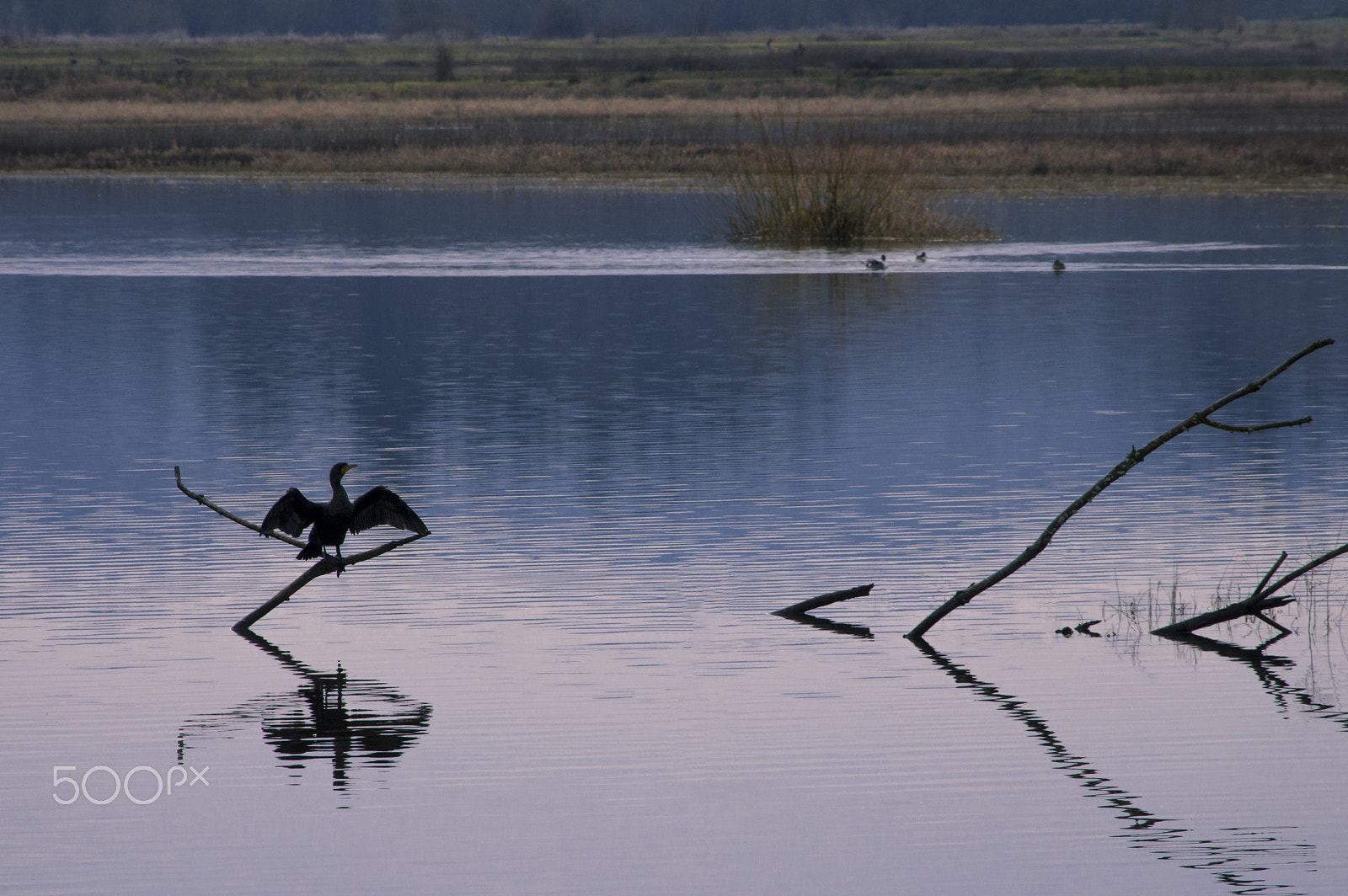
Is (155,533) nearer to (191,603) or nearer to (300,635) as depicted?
(191,603)

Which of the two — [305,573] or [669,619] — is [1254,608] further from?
[305,573]

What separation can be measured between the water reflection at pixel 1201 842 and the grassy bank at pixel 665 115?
27368 millimetres

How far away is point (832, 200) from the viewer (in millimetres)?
36656

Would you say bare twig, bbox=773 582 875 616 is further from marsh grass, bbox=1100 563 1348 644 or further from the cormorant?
the cormorant

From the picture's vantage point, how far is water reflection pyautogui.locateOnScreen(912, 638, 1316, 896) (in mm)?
7152

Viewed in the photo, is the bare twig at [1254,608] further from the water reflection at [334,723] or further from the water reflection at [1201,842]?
the water reflection at [334,723]

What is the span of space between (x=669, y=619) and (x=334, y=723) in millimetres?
2409

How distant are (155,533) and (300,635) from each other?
3.17 metres

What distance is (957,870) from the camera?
7.23 meters

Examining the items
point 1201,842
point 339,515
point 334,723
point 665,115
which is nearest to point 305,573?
point 339,515

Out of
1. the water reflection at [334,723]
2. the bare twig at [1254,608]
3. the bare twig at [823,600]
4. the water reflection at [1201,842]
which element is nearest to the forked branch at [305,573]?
the water reflection at [334,723]

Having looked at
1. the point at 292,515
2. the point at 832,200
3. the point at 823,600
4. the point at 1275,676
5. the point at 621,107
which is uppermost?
the point at 621,107

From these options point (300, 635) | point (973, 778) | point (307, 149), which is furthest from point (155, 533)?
point (307, 149)
